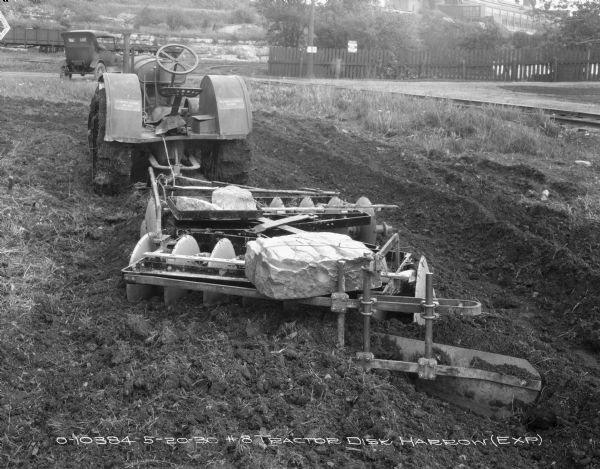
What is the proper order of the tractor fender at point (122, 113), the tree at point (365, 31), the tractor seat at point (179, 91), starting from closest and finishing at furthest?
1. the tractor fender at point (122, 113)
2. the tractor seat at point (179, 91)
3. the tree at point (365, 31)

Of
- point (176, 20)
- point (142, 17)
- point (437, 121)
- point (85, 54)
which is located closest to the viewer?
point (437, 121)

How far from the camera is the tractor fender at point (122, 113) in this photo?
8.42 meters

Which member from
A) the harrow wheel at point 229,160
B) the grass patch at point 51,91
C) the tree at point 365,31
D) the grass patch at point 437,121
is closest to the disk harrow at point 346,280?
the harrow wheel at point 229,160

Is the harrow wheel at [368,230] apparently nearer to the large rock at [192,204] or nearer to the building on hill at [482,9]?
the large rock at [192,204]

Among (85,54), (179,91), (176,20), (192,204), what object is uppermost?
(176,20)

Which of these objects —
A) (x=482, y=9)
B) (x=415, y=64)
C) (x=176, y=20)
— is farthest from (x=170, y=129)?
(x=482, y=9)

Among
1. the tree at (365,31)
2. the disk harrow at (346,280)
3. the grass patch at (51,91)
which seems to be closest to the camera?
the disk harrow at (346,280)

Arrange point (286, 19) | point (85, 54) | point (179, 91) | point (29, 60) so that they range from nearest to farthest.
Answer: point (179, 91)
point (85, 54)
point (29, 60)
point (286, 19)

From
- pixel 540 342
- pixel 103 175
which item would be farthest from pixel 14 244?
pixel 540 342

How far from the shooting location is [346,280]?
516 cm

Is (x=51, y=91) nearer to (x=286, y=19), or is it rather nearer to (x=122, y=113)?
(x=122, y=113)

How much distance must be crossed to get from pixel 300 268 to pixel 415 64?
3739cm

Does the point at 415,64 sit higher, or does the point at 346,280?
the point at 415,64

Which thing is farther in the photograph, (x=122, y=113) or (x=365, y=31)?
(x=365, y=31)
